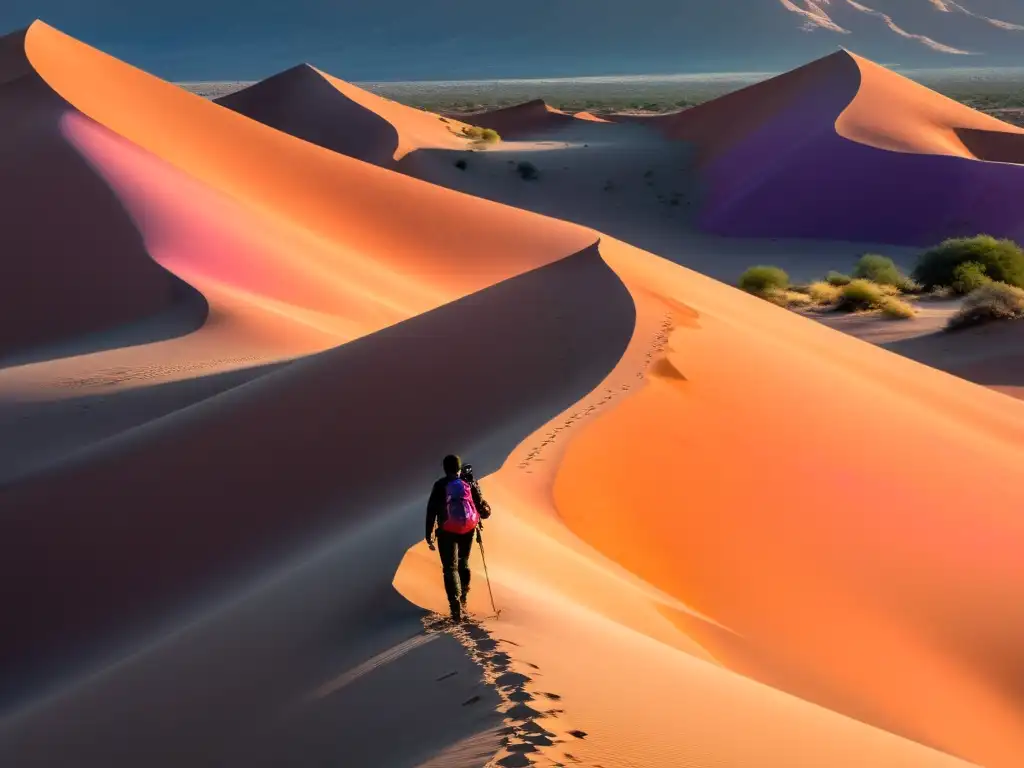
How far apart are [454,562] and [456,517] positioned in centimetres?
22

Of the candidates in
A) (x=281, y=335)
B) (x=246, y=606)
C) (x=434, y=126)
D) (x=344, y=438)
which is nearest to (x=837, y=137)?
(x=434, y=126)

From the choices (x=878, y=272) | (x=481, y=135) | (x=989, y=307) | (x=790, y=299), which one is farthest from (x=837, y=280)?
(x=481, y=135)

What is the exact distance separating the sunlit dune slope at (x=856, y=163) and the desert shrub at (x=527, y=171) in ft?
23.0

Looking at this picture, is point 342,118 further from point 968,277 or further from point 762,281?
point 968,277

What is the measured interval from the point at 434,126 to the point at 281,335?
43.6 metres

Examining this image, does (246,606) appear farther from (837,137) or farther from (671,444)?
(837,137)

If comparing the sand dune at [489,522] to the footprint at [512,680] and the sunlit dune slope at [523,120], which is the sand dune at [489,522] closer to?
the footprint at [512,680]

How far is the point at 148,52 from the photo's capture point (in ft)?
588

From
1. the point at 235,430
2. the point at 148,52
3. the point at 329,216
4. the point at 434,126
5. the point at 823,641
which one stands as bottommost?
the point at 823,641

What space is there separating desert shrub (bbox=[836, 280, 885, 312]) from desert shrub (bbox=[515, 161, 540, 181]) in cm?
2241

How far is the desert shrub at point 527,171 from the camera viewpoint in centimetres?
4900

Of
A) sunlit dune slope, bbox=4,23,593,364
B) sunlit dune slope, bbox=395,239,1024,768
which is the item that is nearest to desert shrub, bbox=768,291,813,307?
sunlit dune slope, bbox=4,23,593,364

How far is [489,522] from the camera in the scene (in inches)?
297

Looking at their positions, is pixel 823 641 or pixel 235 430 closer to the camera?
pixel 823 641
